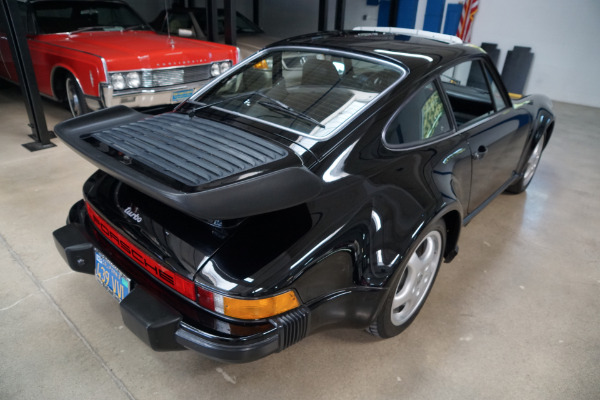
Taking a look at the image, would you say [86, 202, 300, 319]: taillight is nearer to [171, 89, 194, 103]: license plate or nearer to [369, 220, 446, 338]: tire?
[369, 220, 446, 338]: tire

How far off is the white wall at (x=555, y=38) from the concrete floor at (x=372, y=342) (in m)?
5.37

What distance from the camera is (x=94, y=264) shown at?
1.79 m

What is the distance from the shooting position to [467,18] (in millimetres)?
7922

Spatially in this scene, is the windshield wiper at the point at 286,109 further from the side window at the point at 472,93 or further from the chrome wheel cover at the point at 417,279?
the side window at the point at 472,93

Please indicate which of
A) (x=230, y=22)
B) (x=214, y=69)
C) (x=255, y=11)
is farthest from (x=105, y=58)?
(x=255, y=11)

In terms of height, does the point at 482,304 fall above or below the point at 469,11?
below

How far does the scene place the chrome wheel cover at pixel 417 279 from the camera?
6.23ft

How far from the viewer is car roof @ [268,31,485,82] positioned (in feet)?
6.41

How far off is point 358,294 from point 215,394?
29.0 inches

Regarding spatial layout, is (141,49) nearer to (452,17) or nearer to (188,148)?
(188,148)

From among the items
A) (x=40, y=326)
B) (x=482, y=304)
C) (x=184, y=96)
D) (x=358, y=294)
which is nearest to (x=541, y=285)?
(x=482, y=304)

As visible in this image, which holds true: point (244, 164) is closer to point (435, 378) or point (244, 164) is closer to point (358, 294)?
point (358, 294)

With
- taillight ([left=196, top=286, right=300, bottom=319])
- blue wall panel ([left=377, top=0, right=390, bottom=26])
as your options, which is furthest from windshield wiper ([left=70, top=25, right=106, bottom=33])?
blue wall panel ([left=377, top=0, right=390, bottom=26])

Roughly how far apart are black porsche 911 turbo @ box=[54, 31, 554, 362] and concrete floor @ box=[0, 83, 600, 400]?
23 cm
